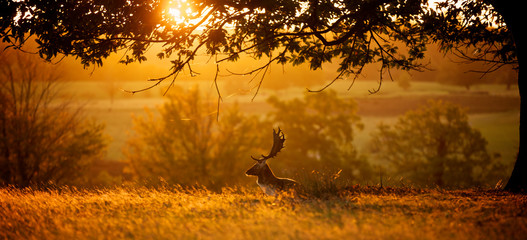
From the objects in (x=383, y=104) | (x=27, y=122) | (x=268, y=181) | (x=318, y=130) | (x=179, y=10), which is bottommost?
(x=318, y=130)

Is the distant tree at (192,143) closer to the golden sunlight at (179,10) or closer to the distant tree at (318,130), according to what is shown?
the distant tree at (318,130)

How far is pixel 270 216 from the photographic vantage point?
7285 millimetres

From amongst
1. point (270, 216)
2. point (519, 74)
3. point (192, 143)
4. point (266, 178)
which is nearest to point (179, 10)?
point (266, 178)

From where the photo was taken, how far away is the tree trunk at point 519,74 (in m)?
9.80

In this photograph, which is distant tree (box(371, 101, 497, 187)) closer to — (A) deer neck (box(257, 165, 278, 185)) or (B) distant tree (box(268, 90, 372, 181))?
(B) distant tree (box(268, 90, 372, 181))

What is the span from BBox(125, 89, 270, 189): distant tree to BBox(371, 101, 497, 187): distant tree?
664 inches

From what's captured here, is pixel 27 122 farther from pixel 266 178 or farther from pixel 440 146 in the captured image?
pixel 440 146

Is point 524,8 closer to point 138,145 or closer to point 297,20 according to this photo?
point 297,20

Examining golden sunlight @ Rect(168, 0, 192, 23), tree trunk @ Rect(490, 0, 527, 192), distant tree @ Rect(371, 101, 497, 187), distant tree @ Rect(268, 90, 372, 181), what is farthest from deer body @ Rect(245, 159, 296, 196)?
distant tree @ Rect(268, 90, 372, 181)

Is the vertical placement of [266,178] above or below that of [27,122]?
below

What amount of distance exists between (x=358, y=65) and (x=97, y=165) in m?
48.9

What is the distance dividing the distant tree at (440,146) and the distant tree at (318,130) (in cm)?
437

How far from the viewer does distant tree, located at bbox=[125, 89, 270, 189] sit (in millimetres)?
34812

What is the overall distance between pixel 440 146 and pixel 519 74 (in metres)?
34.2
